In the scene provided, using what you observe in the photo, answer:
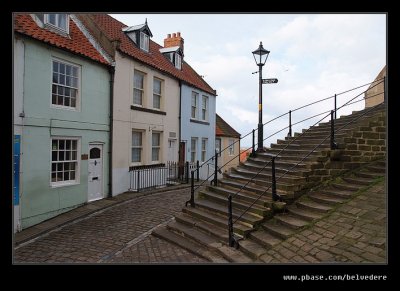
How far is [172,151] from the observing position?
54.0 feet

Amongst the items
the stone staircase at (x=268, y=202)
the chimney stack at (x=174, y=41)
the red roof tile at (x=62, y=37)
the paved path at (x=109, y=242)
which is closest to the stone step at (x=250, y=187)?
the stone staircase at (x=268, y=202)

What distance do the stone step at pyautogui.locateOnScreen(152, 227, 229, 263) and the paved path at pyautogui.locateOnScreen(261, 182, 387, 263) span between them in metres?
1.04

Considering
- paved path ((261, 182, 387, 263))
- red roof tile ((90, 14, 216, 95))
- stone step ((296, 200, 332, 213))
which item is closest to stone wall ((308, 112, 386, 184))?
stone step ((296, 200, 332, 213))

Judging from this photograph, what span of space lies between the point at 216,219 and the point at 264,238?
163 centimetres

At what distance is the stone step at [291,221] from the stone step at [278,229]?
87 mm

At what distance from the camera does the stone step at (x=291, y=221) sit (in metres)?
5.86

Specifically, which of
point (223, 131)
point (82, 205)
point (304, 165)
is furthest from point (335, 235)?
point (223, 131)

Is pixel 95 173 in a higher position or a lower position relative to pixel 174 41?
lower

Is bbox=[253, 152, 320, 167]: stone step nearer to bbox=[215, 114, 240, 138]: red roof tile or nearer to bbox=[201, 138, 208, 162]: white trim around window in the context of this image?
bbox=[201, 138, 208, 162]: white trim around window

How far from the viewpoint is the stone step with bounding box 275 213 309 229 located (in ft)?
19.2

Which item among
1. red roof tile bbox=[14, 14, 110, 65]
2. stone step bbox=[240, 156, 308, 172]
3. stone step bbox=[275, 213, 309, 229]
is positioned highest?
red roof tile bbox=[14, 14, 110, 65]

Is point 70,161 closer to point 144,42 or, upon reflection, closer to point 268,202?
point 268,202

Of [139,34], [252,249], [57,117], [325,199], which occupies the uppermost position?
[139,34]

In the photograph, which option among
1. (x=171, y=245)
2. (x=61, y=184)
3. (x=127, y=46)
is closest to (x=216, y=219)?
(x=171, y=245)
